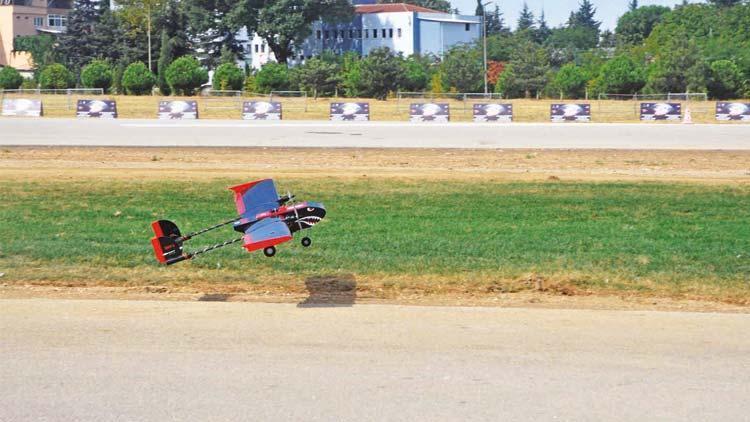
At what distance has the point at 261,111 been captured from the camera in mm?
60219

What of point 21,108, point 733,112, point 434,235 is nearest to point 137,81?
point 21,108

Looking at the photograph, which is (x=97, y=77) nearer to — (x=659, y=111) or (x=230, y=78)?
(x=230, y=78)

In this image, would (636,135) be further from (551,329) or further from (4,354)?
(4,354)

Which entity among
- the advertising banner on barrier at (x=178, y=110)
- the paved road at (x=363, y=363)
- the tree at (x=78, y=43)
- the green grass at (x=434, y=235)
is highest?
the tree at (x=78, y=43)

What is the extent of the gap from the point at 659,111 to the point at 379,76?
2923 cm

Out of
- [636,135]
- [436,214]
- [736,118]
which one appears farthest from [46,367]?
[736,118]

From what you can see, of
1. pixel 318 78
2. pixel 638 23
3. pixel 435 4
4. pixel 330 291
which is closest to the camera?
pixel 330 291

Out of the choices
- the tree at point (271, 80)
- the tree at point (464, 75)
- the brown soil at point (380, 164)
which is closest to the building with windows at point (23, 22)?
the tree at point (271, 80)

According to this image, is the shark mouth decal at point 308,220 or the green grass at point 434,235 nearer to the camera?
the shark mouth decal at point 308,220

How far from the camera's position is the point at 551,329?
10.7 meters

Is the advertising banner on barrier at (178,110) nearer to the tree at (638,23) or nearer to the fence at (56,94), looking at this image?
the fence at (56,94)

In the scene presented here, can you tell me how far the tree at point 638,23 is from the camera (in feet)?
497

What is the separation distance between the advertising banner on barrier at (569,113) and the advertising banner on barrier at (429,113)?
6.15 m

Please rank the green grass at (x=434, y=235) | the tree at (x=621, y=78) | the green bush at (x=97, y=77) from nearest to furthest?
the green grass at (x=434, y=235), the tree at (x=621, y=78), the green bush at (x=97, y=77)
